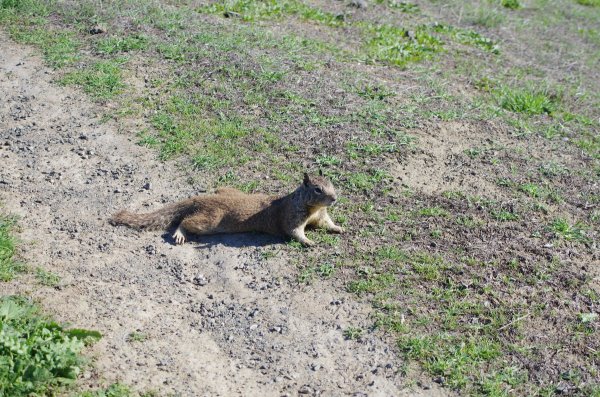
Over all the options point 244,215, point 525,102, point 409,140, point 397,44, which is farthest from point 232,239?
point 397,44

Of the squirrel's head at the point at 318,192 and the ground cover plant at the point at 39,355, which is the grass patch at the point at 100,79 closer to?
the squirrel's head at the point at 318,192

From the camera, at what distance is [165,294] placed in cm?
637

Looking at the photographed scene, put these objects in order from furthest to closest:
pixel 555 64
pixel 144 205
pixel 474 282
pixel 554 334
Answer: pixel 555 64
pixel 144 205
pixel 474 282
pixel 554 334

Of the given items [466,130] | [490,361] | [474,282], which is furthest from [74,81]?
[490,361]

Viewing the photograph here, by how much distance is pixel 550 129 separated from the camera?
1011 cm

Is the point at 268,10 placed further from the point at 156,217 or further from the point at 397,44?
the point at 156,217

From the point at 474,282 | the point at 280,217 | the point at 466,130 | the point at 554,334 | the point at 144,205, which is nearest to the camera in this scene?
the point at 554,334

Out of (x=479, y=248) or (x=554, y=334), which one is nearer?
(x=554, y=334)

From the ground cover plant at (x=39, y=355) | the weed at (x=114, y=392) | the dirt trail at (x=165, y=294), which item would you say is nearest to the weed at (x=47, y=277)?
the dirt trail at (x=165, y=294)

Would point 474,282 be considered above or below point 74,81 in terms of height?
below

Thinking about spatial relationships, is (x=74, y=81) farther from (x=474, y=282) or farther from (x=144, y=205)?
(x=474, y=282)

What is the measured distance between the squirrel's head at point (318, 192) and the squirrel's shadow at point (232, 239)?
1.88 feet

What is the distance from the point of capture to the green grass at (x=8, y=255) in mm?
6234

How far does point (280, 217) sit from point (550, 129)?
5.11 m
